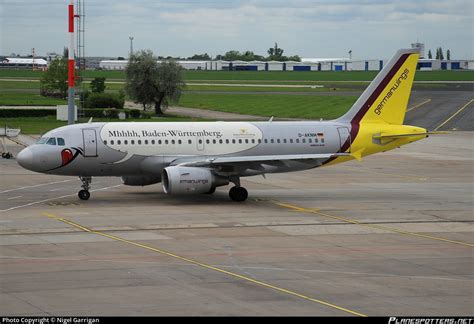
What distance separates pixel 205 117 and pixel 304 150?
57.5 m

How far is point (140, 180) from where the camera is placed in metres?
45.9

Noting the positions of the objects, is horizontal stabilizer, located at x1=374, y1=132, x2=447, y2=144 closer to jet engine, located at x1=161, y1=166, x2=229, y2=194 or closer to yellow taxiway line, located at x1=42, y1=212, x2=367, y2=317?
jet engine, located at x1=161, y1=166, x2=229, y2=194

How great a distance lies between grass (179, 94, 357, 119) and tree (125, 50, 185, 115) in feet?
30.6

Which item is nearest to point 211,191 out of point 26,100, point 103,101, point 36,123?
A: point 36,123

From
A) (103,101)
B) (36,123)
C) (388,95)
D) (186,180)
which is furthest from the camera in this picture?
(103,101)

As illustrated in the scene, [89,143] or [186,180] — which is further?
[89,143]

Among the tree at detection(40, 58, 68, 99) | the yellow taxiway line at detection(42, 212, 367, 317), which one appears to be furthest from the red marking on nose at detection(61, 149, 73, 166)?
the tree at detection(40, 58, 68, 99)

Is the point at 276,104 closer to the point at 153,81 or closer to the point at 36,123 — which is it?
the point at 153,81

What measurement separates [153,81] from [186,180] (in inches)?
2668

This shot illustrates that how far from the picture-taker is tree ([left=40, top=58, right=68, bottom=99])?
132m

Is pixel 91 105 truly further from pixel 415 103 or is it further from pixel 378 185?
pixel 378 185

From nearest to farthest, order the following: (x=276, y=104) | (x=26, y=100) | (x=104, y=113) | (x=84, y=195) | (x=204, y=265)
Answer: (x=204, y=265)
(x=84, y=195)
(x=104, y=113)
(x=276, y=104)
(x=26, y=100)

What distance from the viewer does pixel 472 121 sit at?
102 m

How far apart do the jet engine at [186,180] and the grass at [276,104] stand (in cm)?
6295
